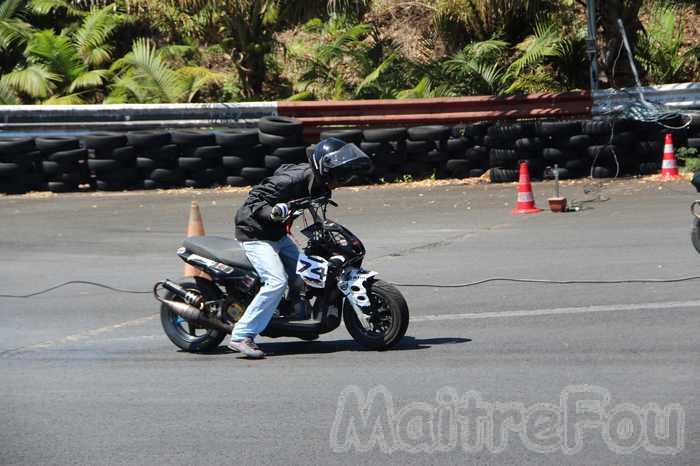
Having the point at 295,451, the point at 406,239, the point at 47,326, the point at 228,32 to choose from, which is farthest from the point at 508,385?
the point at 228,32

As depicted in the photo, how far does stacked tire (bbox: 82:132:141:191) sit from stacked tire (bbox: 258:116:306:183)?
7.53 ft

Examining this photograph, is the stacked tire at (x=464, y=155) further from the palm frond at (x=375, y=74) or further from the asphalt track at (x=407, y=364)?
the palm frond at (x=375, y=74)

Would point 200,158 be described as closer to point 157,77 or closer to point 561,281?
point 157,77

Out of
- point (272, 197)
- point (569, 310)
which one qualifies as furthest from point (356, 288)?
point (569, 310)

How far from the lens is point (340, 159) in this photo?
26.1ft

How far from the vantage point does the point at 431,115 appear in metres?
18.6

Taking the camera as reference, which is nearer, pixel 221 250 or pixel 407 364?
pixel 407 364

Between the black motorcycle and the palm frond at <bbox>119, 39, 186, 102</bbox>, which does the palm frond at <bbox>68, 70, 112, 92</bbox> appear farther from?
the black motorcycle

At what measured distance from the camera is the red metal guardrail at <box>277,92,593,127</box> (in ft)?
59.2

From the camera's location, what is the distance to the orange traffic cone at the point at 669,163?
16.5 meters

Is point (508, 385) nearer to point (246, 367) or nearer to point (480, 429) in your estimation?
point (480, 429)

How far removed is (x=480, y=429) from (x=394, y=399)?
0.82 metres

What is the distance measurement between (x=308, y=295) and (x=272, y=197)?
2.62 feet

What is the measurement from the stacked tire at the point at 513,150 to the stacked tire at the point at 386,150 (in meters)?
1.43
